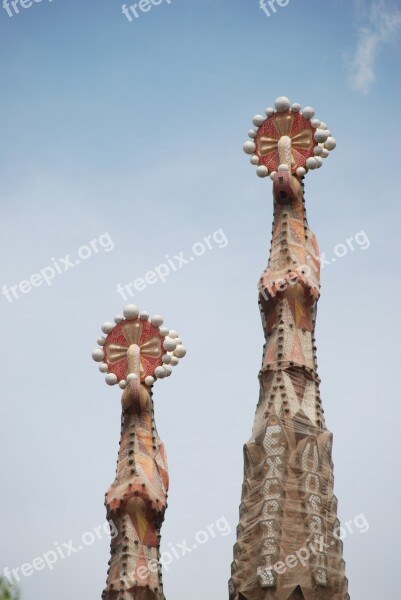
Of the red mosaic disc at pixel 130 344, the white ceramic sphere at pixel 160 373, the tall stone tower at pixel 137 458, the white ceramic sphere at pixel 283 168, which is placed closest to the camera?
the tall stone tower at pixel 137 458

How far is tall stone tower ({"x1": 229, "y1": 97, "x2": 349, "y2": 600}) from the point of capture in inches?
401

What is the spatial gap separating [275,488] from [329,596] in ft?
3.70

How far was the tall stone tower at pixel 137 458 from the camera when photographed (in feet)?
40.8

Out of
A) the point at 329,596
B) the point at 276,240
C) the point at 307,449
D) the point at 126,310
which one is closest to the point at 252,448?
the point at 307,449

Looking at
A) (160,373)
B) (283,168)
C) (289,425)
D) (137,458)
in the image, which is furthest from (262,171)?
(137,458)

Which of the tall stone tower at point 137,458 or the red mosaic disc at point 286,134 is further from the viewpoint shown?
the red mosaic disc at point 286,134

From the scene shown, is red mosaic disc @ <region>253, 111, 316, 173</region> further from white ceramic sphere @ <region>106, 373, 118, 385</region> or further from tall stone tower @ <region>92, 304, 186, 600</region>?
white ceramic sphere @ <region>106, 373, 118, 385</region>

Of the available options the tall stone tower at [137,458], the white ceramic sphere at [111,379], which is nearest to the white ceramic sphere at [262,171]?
the tall stone tower at [137,458]

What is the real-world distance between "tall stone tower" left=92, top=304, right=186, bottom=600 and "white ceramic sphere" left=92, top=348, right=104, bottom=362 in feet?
0.04

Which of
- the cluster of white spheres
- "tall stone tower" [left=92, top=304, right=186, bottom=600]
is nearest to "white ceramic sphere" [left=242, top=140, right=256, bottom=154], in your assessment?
the cluster of white spheres

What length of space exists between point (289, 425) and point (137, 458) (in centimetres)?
273

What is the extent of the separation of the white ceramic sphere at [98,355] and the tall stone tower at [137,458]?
1 cm

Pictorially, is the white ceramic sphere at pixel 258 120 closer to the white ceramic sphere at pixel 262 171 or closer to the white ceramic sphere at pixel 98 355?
the white ceramic sphere at pixel 262 171

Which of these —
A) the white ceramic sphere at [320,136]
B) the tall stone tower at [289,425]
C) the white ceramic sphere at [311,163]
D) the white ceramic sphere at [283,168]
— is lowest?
the tall stone tower at [289,425]
